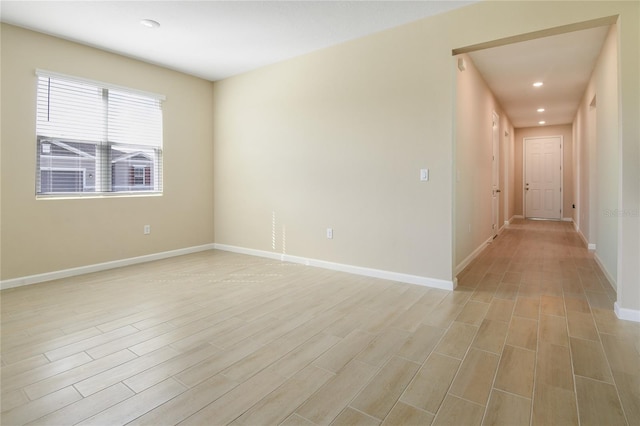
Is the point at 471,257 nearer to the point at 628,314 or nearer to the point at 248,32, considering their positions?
the point at 628,314

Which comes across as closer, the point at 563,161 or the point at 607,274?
the point at 607,274

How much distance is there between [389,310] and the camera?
2826 millimetres

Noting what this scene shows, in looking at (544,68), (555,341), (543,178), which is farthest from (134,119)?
(543,178)

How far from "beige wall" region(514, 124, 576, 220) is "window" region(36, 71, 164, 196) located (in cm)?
920

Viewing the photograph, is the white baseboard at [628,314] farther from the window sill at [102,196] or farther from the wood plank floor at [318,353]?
the window sill at [102,196]

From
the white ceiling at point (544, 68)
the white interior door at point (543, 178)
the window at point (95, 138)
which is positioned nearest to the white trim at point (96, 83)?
the window at point (95, 138)

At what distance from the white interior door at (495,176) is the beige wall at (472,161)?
29 cm

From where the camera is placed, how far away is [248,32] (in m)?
3.68

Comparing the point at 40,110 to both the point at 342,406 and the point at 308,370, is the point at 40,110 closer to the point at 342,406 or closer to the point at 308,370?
the point at 308,370

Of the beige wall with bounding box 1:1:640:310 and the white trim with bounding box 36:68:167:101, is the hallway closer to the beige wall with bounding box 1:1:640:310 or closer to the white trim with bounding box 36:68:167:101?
the beige wall with bounding box 1:1:640:310

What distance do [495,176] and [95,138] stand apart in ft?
21.8

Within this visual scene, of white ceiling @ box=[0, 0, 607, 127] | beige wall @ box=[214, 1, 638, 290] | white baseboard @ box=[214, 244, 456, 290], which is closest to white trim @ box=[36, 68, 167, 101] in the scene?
white ceiling @ box=[0, 0, 607, 127]

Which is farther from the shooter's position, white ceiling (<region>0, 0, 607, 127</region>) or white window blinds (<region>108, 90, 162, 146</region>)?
white window blinds (<region>108, 90, 162, 146</region>)

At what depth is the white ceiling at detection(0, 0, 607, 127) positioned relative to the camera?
3.15 meters
